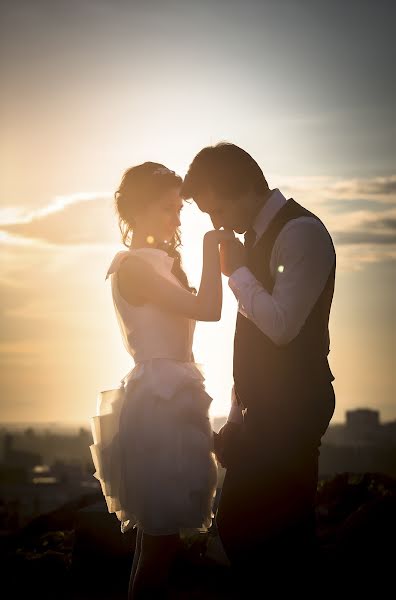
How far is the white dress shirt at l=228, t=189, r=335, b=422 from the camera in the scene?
11.3 feet

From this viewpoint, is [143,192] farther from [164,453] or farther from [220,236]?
[164,453]

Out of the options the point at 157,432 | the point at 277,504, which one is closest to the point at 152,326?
the point at 157,432

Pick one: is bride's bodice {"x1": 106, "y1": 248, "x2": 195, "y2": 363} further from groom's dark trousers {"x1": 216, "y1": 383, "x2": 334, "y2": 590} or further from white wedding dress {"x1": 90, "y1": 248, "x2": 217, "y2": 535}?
groom's dark trousers {"x1": 216, "y1": 383, "x2": 334, "y2": 590}

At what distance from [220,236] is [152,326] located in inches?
24.4

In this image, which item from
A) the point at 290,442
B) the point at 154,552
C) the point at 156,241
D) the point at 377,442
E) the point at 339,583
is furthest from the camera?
the point at 377,442

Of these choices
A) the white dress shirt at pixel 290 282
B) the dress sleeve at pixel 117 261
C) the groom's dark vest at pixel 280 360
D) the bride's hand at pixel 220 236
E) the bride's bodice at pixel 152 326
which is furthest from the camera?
the dress sleeve at pixel 117 261

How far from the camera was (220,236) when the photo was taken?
3.92 meters

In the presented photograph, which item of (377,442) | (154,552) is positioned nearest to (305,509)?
(154,552)

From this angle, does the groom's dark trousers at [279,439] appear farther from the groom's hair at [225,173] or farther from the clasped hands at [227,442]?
the groom's hair at [225,173]

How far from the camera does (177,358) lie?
4.22 metres

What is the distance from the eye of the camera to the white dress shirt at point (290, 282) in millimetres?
3451

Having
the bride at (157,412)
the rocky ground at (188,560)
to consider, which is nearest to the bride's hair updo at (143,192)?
the bride at (157,412)

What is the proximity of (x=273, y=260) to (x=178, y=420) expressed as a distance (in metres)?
1.00

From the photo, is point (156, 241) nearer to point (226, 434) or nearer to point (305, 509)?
point (226, 434)
